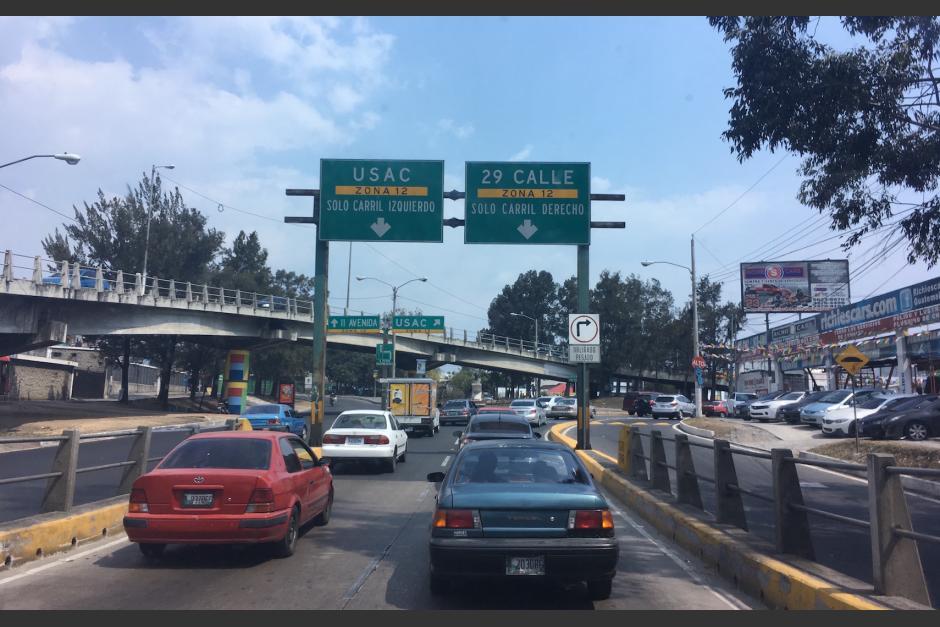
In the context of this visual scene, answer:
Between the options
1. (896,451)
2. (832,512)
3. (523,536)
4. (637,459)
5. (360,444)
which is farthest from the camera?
(896,451)

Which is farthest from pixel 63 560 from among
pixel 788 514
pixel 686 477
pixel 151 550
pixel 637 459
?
pixel 637 459

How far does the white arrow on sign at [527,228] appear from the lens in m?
20.8

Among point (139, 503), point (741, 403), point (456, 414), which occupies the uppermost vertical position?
point (741, 403)

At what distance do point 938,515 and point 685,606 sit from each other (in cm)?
229

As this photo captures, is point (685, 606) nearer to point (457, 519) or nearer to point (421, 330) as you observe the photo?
point (457, 519)

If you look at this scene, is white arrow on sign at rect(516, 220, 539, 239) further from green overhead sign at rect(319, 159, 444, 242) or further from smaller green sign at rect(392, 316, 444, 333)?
smaller green sign at rect(392, 316, 444, 333)

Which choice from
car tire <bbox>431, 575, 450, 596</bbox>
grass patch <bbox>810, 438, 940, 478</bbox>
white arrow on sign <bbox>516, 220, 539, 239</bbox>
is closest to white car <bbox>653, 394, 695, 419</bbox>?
grass patch <bbox>810, 438, 940, 478</bbox>

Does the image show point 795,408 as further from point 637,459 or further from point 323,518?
point 323,518

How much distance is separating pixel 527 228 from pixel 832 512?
1411 centimetres

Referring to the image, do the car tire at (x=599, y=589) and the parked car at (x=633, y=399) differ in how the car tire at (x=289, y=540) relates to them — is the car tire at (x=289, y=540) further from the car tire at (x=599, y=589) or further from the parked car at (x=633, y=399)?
the parked car at (x=633, y=399)

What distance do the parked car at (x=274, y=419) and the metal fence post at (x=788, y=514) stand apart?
23.5 meters

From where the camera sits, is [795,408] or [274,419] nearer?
[274,419]

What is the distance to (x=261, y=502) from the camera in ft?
28.1

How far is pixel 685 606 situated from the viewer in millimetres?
7004
